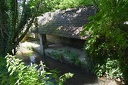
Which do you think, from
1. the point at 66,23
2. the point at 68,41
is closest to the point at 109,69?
the point at 66,23

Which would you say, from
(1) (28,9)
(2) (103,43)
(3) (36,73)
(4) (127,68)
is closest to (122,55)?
(4) (127,68)

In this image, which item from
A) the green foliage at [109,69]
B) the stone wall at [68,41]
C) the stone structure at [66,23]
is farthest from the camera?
the stone wall at [68,41]

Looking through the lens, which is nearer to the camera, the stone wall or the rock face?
the rock face

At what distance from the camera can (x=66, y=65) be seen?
47.2 ft

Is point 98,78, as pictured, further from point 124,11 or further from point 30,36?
point 30,36

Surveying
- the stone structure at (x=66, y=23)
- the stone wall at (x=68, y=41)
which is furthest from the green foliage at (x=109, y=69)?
the stone wall at (x=68, y=41)

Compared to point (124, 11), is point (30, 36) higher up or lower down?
lower down

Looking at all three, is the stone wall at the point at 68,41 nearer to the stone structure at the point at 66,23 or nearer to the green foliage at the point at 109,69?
the stone structure at the point at 66,23

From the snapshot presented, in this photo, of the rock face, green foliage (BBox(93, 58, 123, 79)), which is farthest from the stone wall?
green foliage (BBox(93, 58, 123, 79))

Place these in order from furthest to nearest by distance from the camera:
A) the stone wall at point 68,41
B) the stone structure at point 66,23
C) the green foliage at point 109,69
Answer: the stone wall at point 68,41 → the stone structure at point 66,23 → the green foliage at point 109,69

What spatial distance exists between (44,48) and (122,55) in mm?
9405

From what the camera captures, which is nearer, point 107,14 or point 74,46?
point 107,14

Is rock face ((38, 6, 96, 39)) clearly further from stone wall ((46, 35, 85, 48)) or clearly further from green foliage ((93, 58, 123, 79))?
green foliage ((93, 58, 123, 79))

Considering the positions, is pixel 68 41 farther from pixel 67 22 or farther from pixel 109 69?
pixel 109 69
